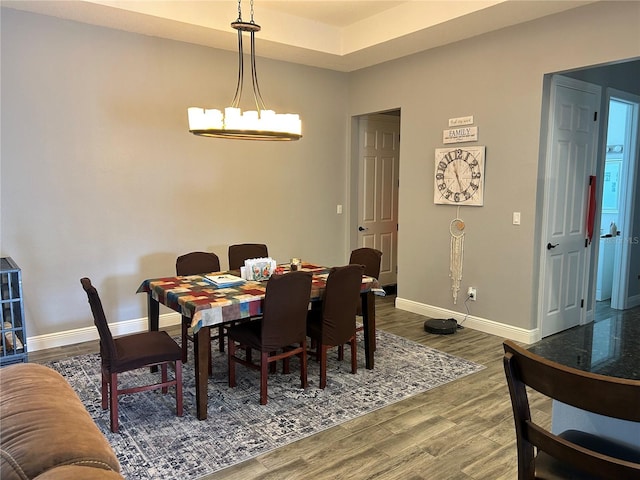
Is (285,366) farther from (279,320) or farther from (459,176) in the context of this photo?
(459,176)

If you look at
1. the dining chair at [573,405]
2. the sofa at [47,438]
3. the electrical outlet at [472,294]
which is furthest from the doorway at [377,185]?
the sofa at [47,438]

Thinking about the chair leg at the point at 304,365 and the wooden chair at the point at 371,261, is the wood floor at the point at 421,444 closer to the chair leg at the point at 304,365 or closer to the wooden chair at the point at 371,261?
the chair leg at the point at 304,365

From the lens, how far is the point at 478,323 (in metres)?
4.70

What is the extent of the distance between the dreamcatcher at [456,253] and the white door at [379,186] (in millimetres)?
1575

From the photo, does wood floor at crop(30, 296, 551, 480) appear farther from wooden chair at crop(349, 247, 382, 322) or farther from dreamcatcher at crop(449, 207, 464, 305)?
dreamcatcher at crop(449, 207, 464, 305)

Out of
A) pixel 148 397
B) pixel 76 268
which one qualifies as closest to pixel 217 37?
pixel 76 268

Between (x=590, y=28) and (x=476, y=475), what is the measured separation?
340cm

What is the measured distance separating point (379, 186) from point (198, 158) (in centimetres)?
255

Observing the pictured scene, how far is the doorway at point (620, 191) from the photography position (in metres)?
5.16

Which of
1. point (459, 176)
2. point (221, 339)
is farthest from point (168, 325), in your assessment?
point (459, 176)

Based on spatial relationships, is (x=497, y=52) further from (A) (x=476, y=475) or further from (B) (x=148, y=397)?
(B) (x=148, y=397)

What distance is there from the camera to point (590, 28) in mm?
3678

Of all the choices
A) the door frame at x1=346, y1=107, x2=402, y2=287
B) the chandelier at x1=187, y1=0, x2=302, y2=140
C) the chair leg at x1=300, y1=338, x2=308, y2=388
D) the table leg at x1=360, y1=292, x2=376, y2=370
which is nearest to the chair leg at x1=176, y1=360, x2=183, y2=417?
the chair leg at x1=300, y1=338, x2=308, y2=388

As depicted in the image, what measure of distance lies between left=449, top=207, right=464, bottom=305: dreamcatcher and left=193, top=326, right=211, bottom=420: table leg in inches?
114
